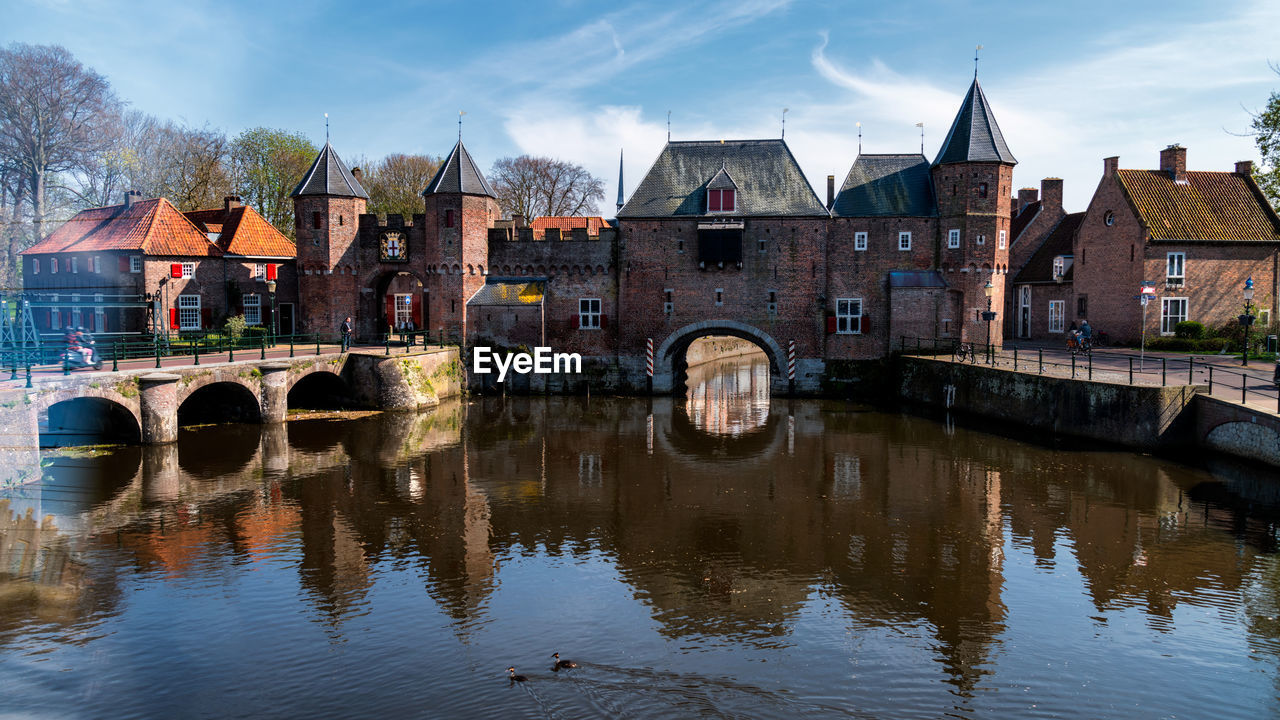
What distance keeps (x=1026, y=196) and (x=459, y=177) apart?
2912 centimetres

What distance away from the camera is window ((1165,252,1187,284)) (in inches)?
1172

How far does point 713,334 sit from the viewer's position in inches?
1188

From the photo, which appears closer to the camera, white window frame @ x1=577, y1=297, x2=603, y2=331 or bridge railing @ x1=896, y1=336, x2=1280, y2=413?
bridge railing @ x1=896, y1=336, x2=1280, y2=413

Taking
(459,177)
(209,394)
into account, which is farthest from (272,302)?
(209,394)

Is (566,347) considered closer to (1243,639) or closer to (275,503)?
(275,503)

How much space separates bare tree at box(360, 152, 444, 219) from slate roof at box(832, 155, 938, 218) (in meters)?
28.3

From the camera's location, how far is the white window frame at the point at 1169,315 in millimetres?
29812

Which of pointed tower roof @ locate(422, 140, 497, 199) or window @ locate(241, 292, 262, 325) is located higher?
pointed tower roof @ locate(422, 140, 497, 199)

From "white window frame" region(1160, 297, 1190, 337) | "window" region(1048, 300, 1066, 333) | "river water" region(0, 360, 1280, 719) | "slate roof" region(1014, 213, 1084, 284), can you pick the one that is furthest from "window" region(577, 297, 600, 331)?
"white window frame" region(1160, 297, 1190, 337)

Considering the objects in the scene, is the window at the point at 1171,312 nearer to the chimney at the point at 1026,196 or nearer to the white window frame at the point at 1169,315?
the white window frame at the point at 1169,315

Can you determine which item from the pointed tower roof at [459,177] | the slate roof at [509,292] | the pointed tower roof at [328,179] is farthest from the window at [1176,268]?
the pointed tower roof at [328,179]

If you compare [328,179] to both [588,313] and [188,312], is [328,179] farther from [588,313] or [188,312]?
[588,313]

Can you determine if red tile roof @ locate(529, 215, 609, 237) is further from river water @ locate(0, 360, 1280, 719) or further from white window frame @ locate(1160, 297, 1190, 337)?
river water @ locate(0, 360, 1280, 719)

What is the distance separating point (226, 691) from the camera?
7906mm
